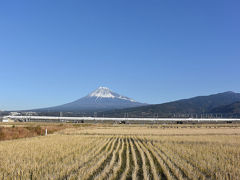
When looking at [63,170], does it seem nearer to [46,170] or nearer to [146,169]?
[46,170]

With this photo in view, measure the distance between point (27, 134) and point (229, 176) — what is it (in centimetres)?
2853

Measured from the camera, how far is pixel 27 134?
32.8 meters

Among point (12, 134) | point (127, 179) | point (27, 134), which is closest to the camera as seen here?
point (127, 179)

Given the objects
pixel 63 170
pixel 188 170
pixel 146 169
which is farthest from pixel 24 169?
pixel 188 170

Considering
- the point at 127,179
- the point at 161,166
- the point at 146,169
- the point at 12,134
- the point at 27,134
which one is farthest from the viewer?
the point at 27,134

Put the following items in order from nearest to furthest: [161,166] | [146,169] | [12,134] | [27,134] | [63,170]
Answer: [63,170] < [146,169] < [161,166] < [12,134] < [27,134]

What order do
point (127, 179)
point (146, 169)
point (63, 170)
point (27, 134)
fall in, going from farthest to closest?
point (27, 134), point (146, 169), point (63, 170), point (127, 179)

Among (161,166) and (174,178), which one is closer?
(174,178)

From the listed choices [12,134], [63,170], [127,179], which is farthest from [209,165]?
[12,134]

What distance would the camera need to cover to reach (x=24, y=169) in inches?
404

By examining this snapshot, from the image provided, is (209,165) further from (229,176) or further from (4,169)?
(4,169)

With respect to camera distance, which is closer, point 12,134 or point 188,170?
point 188,170

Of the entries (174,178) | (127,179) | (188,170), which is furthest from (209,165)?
(127,179)

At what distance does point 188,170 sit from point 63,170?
5.07 meters
